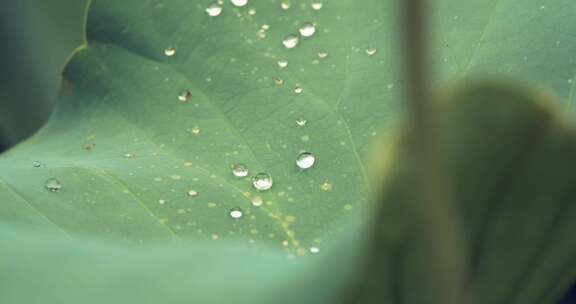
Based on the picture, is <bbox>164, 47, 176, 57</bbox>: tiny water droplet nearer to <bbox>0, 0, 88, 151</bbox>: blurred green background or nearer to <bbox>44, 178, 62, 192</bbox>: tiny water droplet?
<bbox>44, 178, 62, 192</bbox>: tiny water droplet

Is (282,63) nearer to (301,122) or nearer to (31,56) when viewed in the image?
(301,122)

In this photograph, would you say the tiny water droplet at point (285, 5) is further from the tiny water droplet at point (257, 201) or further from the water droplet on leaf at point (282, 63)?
the tiny water droplet at point (257, 201)

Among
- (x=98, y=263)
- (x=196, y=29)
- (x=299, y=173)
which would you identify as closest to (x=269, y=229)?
(x=299, y=173)

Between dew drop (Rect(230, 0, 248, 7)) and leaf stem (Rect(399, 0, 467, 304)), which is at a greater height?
dew drop (Rect(230, 0, 248, 7))

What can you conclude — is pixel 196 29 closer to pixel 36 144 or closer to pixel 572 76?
pixel 36 144

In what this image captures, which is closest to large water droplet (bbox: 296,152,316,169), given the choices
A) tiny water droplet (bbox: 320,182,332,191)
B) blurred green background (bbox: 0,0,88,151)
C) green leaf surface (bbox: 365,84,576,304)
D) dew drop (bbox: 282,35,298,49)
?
tiny water droplet (bbox: 320,182,332,191)
